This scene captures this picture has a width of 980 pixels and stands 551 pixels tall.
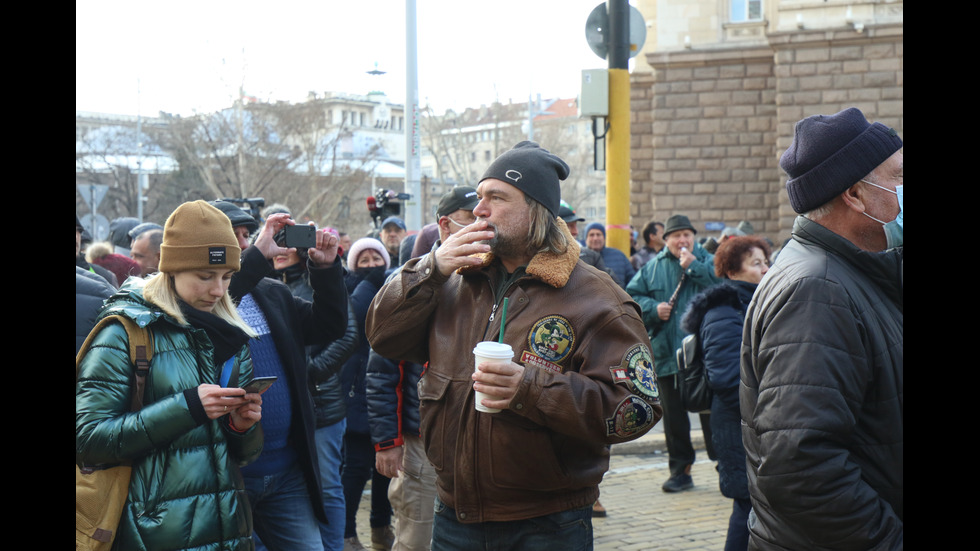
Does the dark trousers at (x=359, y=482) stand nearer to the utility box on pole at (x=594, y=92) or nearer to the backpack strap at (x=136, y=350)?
the utility box on pole at (x=594, y=92)

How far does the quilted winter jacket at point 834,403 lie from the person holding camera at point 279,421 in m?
2.27

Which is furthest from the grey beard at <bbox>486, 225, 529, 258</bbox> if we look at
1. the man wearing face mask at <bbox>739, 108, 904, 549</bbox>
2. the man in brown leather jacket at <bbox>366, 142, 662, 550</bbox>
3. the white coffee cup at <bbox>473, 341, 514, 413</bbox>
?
the man wearing face mask at <bbox>739, 108, 904, 549</bbox>

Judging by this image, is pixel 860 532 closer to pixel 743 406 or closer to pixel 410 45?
pixel 743 406

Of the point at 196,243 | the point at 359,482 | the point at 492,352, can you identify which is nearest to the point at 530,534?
the point at 492,352

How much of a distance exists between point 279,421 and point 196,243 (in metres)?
1.03

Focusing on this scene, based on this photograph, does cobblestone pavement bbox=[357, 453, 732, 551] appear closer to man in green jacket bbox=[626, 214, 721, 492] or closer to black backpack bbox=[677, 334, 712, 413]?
man in green jacket bbox=[626, 214, 721, 492]

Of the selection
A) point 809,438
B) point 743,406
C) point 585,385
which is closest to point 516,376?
point 585,385

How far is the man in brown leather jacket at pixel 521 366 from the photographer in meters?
3.07

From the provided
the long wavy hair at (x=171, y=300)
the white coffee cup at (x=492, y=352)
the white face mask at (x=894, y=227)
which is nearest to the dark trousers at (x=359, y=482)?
the long wavy hair at (x=171, y=300)

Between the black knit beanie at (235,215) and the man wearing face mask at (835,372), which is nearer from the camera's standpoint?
the man wearing face mask at (835,372)

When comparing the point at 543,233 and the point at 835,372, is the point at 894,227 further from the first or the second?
the point at 543,233

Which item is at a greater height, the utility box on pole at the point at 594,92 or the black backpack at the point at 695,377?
the utility box on pole at the point at 594,92

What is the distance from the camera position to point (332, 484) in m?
5.30
